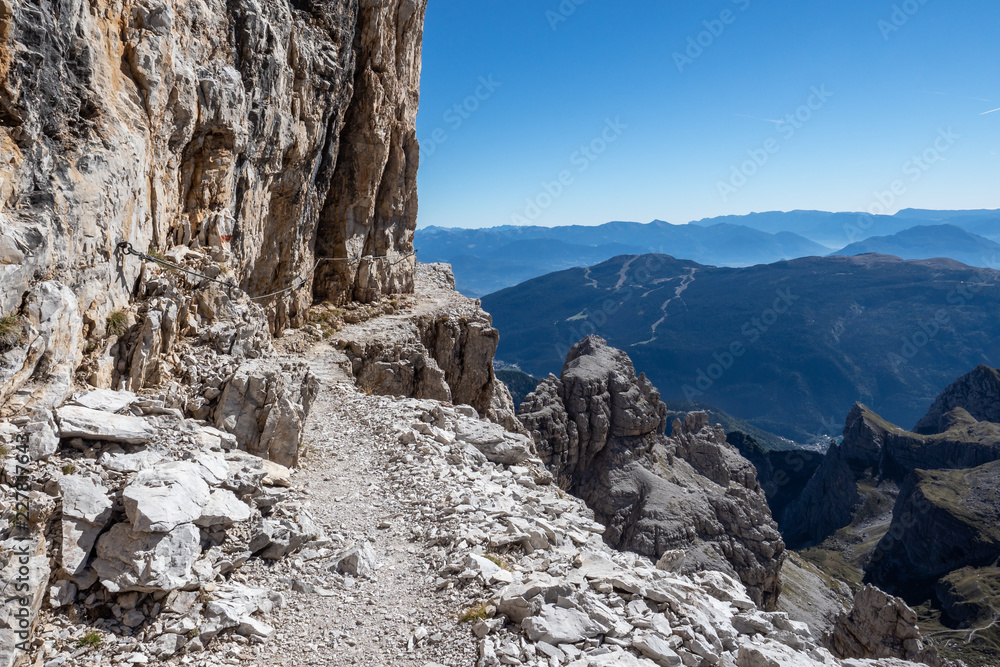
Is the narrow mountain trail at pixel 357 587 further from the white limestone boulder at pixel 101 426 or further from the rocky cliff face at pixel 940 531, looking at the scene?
the rocky cliff face at pixel 940 531

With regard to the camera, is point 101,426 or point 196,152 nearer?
point 101,426

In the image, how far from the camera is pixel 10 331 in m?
9.00

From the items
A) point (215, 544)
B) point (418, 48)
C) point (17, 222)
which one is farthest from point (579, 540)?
point (418, 48)

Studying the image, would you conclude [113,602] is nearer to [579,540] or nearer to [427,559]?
[427,559]

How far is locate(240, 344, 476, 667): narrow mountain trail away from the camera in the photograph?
886 cm

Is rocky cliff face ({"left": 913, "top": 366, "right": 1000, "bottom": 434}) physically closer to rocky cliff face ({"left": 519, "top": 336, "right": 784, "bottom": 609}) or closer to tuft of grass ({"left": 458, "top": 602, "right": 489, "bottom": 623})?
rocky cliff face ({"left": 519, "top": 336, "right": 784, "bottom": 609})

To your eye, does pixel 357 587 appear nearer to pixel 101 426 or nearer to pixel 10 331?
pixel 101 426

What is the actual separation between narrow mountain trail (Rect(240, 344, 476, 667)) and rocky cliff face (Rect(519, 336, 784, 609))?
1872 inches

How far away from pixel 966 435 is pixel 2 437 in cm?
14051

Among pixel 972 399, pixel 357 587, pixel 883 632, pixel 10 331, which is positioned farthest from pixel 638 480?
pixel 972 399

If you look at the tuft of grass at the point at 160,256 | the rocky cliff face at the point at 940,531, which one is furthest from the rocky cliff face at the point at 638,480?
the tuft of grass at the point at 160,256

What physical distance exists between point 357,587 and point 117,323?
290 inches

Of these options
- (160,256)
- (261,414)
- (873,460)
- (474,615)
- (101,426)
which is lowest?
(873,460)

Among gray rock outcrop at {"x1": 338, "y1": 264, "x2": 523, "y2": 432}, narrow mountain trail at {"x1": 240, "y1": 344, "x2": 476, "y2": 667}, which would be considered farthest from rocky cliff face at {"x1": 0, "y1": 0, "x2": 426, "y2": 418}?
narrow mountain trail at {"x1": 240, "y1": 344, "x2": 476, "y2": 667}
